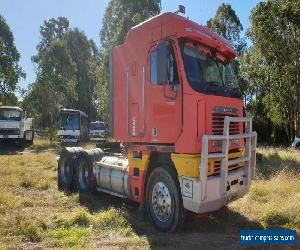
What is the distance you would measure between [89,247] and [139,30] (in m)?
4.69

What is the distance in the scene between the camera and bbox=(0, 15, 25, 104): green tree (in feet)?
169

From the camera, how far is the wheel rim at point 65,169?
526 inches

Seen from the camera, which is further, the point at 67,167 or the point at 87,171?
the point at 67,167

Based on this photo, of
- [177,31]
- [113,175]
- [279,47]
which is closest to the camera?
[177,31]

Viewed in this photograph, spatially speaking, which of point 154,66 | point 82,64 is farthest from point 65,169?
point 82,64

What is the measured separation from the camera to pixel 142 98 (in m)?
9.05

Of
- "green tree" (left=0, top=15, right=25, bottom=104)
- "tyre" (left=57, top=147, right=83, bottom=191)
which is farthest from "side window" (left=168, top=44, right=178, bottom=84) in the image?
"green tree" (left=0, top=15, right=25, bottom=104)

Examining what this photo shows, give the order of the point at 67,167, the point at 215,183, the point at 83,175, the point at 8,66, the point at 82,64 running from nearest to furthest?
the point at 215,183
the point at 83,175
the point at 67,167
the point at 8,66
the point at 82,64

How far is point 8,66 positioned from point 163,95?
47.2 m

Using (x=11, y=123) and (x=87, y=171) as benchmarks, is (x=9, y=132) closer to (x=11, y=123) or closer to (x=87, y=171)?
(x=11, y=123)

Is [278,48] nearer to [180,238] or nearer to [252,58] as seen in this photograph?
[252,58]

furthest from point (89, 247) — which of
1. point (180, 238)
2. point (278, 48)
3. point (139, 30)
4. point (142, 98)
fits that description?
point (278, 48)

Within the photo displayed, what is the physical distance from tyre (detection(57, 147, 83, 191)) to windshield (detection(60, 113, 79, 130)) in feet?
91.7

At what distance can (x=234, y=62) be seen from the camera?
30219mm
